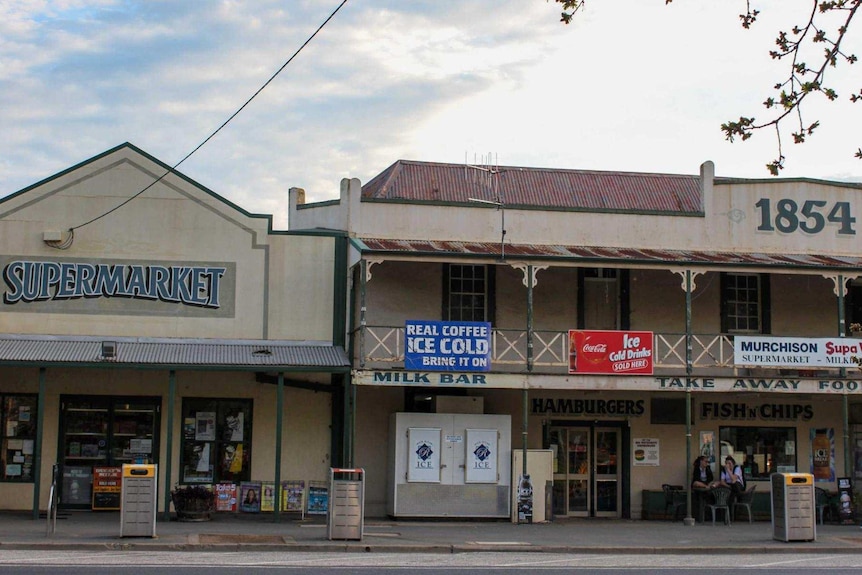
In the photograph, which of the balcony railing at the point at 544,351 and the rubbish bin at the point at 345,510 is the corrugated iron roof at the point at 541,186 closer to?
the balcony railing at the point at 544,351

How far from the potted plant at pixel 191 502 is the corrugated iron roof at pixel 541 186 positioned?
9.57 metres

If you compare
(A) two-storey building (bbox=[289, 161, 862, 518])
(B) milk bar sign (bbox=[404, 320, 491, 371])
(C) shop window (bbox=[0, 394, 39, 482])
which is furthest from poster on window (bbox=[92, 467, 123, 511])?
(B) milk bar sign (bbox=[404, 320, 491, 371])

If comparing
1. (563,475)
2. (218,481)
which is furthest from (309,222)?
(563,475)

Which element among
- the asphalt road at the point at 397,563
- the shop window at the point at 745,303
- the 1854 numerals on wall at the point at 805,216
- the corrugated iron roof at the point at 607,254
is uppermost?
the 1854 numerals on wall at the point at 805,216

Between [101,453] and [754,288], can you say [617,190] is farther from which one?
[101,453]

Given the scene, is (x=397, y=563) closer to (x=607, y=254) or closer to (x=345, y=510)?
(x=345, y=510)

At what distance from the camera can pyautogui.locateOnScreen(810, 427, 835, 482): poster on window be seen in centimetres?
2645

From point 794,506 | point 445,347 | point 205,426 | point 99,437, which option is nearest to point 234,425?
point 205,426

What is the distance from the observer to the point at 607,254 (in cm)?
2411

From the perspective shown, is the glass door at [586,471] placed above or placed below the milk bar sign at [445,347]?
below

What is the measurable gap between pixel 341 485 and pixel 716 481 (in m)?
9.42

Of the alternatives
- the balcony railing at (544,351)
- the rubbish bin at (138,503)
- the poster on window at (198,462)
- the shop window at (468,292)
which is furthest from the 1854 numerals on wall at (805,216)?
the rubbish bin at (138,503)

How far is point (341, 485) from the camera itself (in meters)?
18.8

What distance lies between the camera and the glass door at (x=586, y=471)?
2567cm
